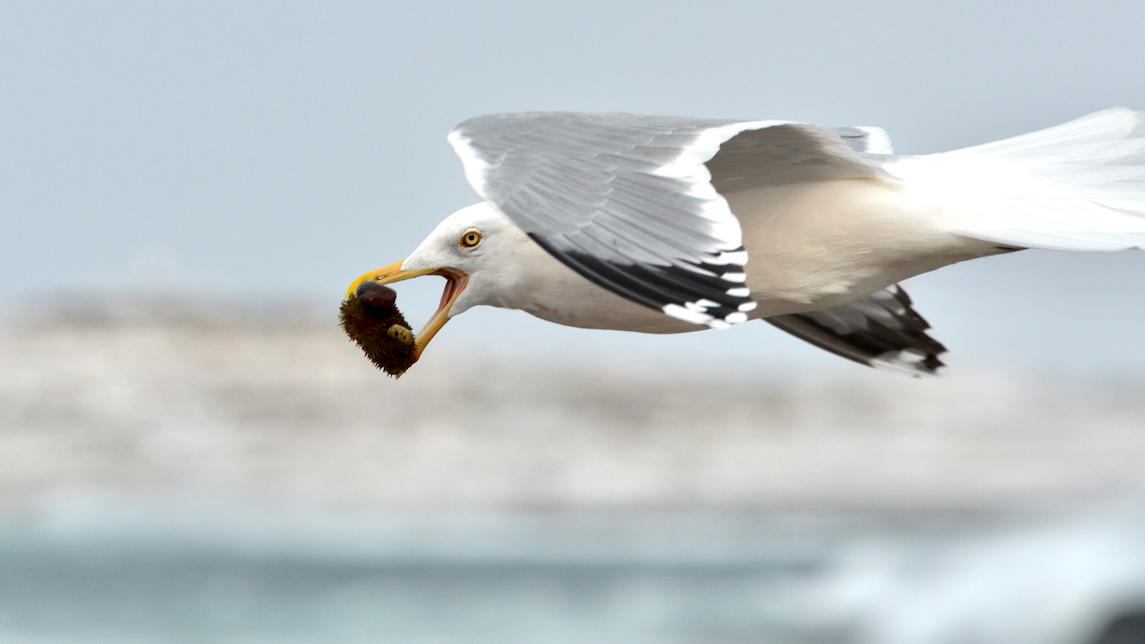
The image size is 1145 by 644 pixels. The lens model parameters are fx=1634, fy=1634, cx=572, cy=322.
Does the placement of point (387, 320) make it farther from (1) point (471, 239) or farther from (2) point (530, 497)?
(2) point (530, 497)

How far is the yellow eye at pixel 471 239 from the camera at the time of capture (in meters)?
2.37

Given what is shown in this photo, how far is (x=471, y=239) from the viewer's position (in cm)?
238

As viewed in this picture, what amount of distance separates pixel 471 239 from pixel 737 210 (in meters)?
0.39

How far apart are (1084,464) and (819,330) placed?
753 cm

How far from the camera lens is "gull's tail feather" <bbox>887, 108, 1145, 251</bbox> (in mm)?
2338

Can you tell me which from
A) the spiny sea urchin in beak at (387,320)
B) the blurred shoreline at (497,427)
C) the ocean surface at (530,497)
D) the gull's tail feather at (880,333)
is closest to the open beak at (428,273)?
the spiny sea urchin in beak at (387,320)

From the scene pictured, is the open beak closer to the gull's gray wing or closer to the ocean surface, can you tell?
the gull's gray wing

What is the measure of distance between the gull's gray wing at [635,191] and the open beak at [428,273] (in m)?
0.27

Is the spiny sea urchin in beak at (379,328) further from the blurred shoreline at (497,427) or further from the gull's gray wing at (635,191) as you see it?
the blurred shoreline at (497,427)

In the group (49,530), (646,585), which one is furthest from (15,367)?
(646,585)

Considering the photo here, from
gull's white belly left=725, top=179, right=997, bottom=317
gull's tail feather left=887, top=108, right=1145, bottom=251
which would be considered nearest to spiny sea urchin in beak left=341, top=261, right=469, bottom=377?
gull's white belly left=725, top=179, right=997, bottom=317

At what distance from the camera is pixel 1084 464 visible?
10000 millimetres

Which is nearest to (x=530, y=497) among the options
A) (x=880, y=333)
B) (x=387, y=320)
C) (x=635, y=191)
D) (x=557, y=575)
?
(x=557, y=575)

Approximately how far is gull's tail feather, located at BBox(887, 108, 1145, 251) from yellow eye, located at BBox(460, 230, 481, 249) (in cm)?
66
